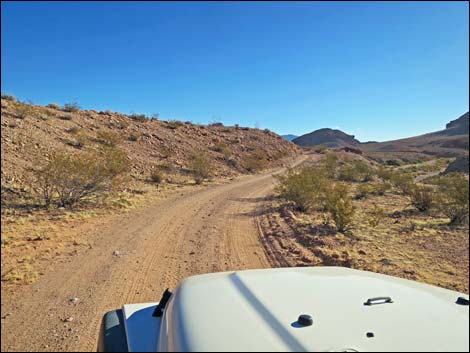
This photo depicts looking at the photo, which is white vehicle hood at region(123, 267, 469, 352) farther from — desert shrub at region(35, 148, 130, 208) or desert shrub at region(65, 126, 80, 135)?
desert shrub at region(65, 126, 80, 135)

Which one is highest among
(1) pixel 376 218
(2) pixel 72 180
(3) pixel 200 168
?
(3) pixel 200 168

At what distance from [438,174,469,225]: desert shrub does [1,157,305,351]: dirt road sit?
6.59m

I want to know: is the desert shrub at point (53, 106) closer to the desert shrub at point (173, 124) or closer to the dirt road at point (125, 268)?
the desert shrub at point (173, 124)

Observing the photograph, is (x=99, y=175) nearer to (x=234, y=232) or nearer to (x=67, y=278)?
(x=234, y=232)

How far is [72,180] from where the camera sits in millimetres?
12352

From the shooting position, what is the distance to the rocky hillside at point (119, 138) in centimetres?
1719

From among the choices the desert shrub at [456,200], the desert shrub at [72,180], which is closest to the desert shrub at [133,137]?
the desert shrub at [72,180]

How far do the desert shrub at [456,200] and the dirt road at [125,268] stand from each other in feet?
21.6

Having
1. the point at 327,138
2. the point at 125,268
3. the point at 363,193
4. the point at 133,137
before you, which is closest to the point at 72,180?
the point at 125,268

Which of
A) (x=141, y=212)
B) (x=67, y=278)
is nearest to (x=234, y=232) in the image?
(x=141, y=212)

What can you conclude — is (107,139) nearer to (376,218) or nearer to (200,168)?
(200,168)

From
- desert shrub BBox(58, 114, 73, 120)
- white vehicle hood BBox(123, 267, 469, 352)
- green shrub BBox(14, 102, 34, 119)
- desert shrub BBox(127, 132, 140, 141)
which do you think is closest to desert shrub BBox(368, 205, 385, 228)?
white vehicle hood BBox(123, 267, 469, 352)

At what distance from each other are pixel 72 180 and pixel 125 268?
6886mm

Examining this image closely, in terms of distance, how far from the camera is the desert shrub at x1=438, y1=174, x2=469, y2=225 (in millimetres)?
11492
